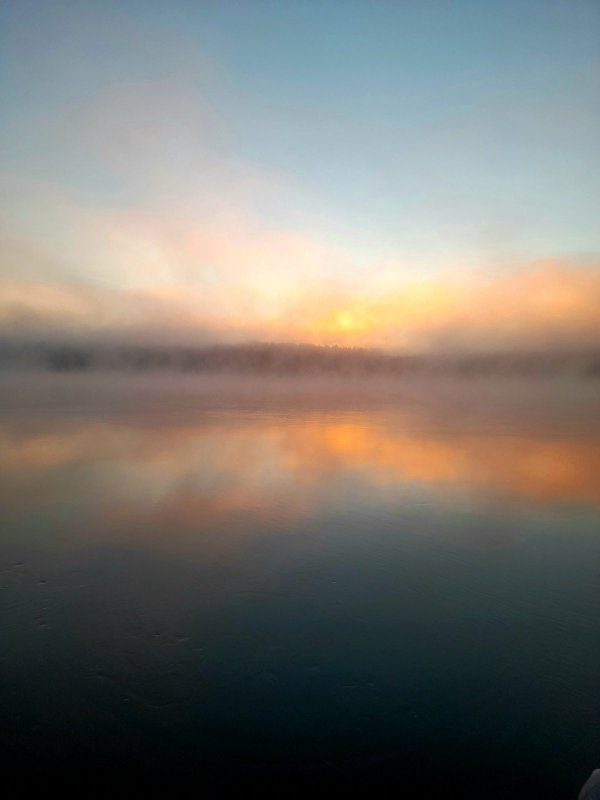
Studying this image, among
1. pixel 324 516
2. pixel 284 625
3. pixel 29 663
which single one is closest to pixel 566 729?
pixel 284 625

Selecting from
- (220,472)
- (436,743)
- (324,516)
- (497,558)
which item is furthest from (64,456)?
(436,743)

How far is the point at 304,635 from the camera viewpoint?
15.6 feet

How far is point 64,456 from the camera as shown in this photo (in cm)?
1393

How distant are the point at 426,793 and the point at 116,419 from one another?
78.3ft

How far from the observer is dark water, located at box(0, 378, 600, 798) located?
3.34 metres

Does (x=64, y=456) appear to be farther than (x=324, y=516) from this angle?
Yes

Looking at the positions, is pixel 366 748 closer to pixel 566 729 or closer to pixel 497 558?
pixel 566 729

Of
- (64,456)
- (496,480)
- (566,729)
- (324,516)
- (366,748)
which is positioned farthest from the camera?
(64,456)

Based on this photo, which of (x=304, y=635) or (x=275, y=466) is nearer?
(x=304, y=635)

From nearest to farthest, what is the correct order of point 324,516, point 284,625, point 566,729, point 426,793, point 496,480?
point 426,793
point 566,729
point 284,625
point 324,516
point 496,480

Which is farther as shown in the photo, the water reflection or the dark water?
the water reflection

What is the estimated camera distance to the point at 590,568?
6613mm

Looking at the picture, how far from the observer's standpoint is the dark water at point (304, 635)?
334 centimetres

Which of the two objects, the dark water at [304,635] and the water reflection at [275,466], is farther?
the water reflection at [275,466]
